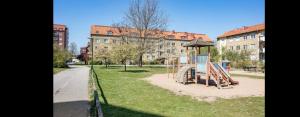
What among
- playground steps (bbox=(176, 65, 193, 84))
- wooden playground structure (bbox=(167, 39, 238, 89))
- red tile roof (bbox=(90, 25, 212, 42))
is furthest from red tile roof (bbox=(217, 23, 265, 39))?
playground steps (bbox=(176, 65, 193, 84))

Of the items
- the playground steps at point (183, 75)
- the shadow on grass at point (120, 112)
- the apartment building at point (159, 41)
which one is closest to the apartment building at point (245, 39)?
the apartment building at point (159, 41)

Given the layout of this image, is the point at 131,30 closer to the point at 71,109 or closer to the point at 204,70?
the point at 204,70

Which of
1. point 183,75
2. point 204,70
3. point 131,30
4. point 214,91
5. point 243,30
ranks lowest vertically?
point 214,91

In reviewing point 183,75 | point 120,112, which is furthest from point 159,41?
point 120,112

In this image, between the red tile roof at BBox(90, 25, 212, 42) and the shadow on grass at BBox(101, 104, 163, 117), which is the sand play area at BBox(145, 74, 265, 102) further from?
the red tile roof at BBox(90, 25, 212, 42)

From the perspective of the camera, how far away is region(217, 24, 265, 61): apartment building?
2401 inches

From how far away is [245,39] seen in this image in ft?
219

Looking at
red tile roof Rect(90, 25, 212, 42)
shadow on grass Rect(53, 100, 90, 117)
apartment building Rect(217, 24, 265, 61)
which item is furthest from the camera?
red tile roof Rect(90, 25, 212, 42)

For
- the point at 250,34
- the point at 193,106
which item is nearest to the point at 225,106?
Result: the point at 193,106
